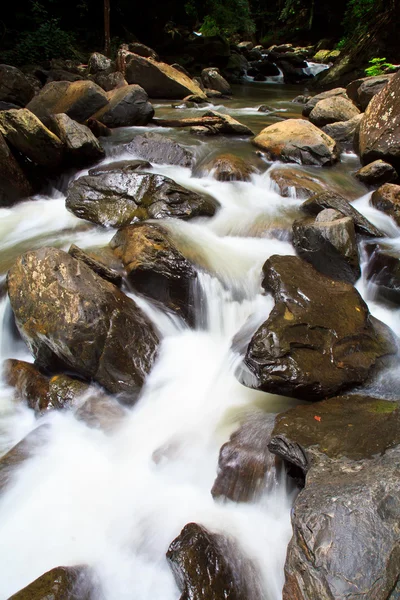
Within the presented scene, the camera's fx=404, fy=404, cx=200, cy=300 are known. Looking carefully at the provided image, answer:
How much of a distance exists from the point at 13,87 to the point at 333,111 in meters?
7.88

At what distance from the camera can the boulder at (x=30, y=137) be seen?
639cm

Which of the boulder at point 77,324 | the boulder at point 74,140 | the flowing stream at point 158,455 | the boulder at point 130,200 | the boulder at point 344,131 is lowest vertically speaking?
the flowing stream at point 158,455

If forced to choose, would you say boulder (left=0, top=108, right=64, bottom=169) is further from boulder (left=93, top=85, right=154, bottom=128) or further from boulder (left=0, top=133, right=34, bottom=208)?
boulder (left=93, top=85, right=154, bottom=128)

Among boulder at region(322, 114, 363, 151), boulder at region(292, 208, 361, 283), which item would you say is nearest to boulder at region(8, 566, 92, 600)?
boulder at region(292, 208, 361, 283)

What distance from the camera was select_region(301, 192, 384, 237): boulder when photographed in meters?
5.62

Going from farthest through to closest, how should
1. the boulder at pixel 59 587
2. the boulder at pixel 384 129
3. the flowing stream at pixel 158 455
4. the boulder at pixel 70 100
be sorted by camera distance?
the boulder at pixel 70 100
the boulder at pixel 384 129
the flowing stream at pixel 158 455
the boulder at pixel 59 587

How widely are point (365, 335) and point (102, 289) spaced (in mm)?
2656

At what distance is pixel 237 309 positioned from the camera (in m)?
4.79

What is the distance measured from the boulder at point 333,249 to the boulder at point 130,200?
5.87 feet

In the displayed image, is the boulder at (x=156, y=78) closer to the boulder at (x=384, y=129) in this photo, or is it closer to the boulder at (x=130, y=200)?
the boulder at (x=384, y=129)

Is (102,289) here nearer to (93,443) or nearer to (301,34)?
(93,443)

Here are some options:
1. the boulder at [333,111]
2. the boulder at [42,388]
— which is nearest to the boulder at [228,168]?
the boulder at [333,111]

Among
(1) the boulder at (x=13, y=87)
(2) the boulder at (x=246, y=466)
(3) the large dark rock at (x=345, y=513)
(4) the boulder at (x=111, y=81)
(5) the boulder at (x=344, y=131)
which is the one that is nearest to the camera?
(3) the large dark rock at (x=345, y=513)

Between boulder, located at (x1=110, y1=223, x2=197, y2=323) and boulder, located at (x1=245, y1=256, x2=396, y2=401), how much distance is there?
98 centimetres
